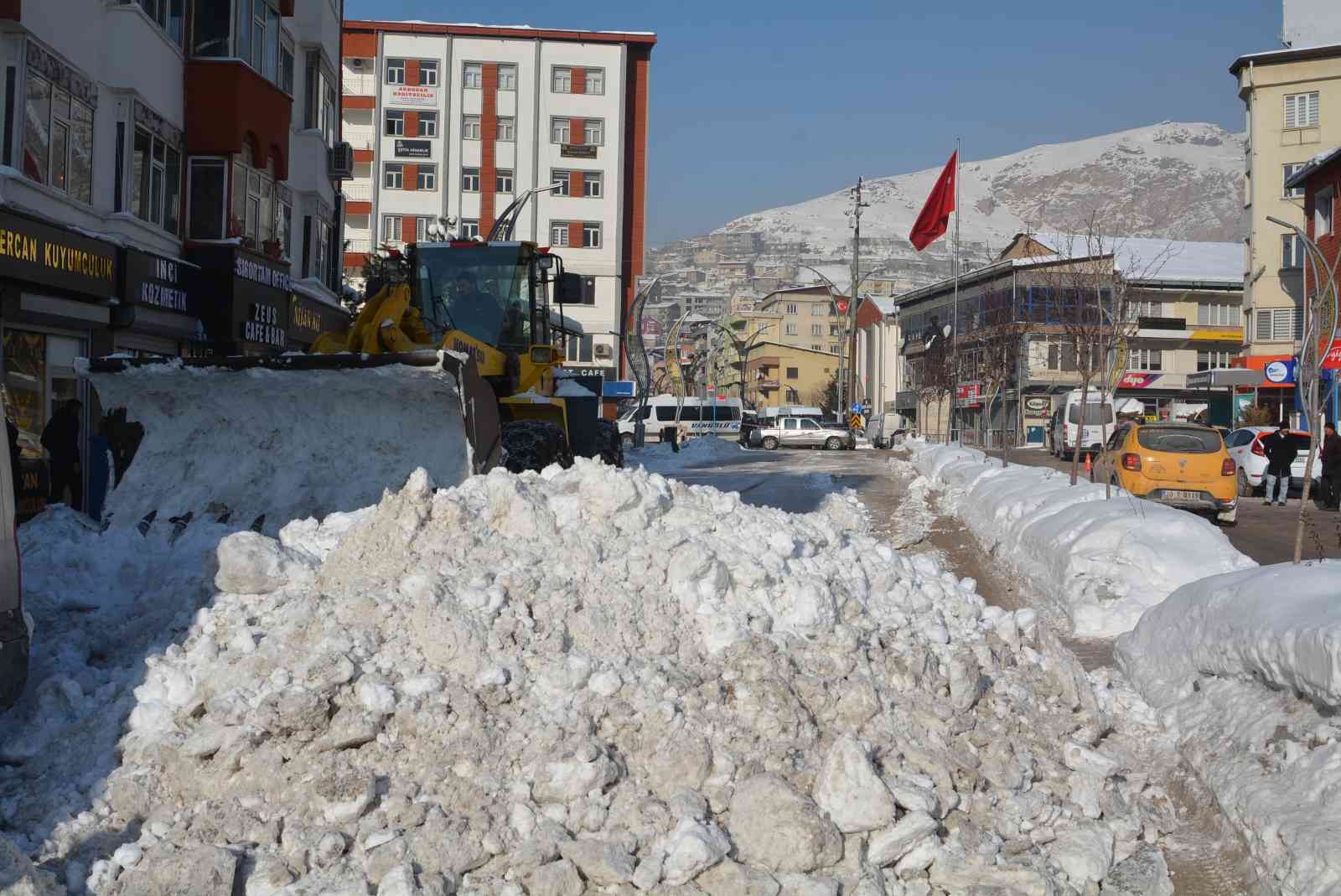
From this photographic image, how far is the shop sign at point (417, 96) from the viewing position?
197 ft

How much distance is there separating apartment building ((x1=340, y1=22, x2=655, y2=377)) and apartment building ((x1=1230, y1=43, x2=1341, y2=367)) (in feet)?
85.8

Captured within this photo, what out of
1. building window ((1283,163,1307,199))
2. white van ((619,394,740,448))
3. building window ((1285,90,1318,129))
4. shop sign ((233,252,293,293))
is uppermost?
building window ((1285,90,1318,129))

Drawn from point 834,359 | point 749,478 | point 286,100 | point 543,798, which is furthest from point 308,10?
point 834,359

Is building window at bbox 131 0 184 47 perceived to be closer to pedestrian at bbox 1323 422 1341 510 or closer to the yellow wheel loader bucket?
the yellow wheel loader bucket

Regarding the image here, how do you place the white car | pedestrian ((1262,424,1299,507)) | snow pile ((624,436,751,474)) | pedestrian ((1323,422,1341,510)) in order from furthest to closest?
snow pile ((624,436,751,474)), the white car, pedestrian ((1262,424,1299,507)), pedestrian ((1323,422,1341,510))

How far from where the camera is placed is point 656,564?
680cm

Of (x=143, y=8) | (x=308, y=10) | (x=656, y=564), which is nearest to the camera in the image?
(x=656, y=564)

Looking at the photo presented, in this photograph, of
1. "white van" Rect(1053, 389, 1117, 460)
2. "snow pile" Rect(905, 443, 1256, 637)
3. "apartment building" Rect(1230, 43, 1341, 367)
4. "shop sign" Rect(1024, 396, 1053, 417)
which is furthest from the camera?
"shop sign" Rect(1024, 396, 1053, 417)

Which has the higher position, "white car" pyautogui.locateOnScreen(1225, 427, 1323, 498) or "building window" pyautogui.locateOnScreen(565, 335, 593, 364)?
"building window" pyautogui.locateOnScreen(565, 335, 593, 364)

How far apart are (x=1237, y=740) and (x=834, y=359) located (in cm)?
12080

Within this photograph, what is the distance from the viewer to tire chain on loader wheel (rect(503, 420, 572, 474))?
38.5ft

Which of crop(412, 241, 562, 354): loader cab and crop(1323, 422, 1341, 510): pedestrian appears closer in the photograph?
crop(412, 241, 562, 354): loader cab

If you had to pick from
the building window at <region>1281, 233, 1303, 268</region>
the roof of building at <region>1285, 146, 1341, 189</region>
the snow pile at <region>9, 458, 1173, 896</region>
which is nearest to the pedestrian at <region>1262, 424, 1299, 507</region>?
the snow pile at <region>9, 458, 1173, 896</region>

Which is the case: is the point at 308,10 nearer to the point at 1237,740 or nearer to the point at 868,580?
the point at 868,580
